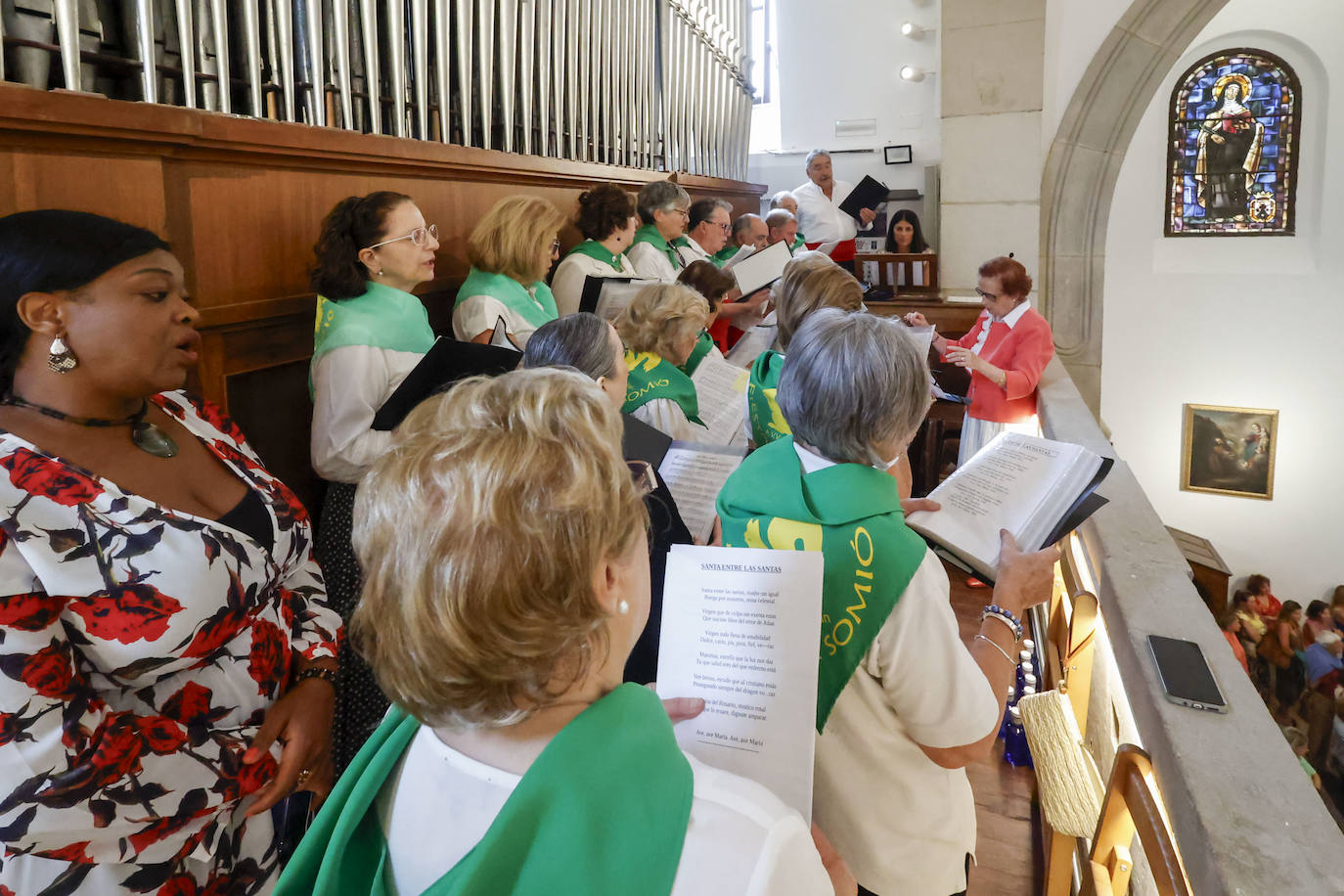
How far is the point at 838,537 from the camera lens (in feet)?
4.22

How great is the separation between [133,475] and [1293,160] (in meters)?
12.5

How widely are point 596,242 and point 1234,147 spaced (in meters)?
9.83

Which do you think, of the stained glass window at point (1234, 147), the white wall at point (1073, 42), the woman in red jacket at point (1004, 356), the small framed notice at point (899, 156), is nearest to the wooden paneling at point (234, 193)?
the woman in red jacket at point (1004, 356)

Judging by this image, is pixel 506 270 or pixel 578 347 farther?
pixel 506 270

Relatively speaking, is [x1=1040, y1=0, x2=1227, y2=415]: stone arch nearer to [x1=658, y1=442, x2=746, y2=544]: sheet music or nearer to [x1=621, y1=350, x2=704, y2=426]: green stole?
[x1=621, y1=350, x2=704, y2=426]: green stole

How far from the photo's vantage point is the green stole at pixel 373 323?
231 cm

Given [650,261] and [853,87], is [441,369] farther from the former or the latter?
[853,87]

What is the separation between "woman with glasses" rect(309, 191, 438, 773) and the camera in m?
2.21

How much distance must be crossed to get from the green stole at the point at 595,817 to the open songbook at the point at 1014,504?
90 cm

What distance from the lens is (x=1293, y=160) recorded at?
34.8 feet

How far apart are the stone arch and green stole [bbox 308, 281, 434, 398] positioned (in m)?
5.40

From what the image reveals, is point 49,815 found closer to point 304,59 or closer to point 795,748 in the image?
point 795,748

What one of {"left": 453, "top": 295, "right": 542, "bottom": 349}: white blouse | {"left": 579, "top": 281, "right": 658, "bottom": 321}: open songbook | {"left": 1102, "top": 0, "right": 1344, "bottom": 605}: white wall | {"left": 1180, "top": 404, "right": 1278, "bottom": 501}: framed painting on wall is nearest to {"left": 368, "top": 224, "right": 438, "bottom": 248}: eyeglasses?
{"left": 453, "top": 295, "right": 542, "bottom": 349}: white blouse

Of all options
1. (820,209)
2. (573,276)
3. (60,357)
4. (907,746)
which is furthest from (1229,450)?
(60,357)
